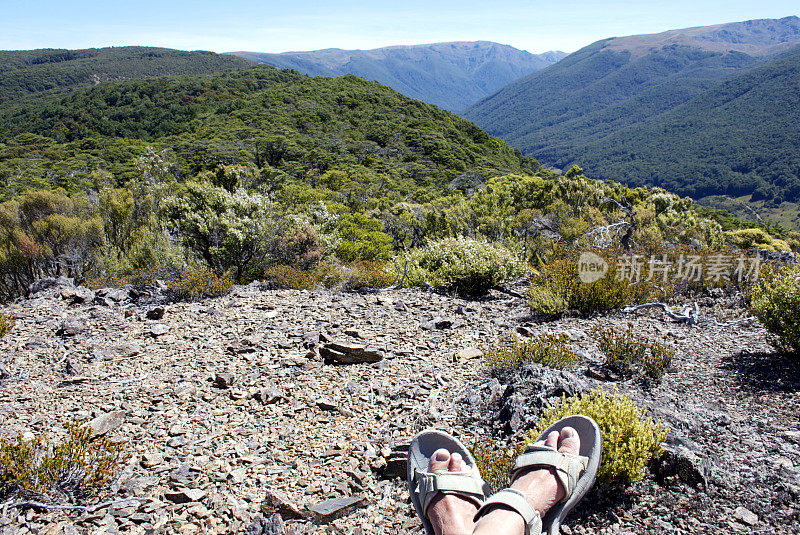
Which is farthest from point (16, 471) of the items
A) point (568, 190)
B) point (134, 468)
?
point (568, 190)

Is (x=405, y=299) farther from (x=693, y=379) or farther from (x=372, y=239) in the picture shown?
(x=372, y=239)

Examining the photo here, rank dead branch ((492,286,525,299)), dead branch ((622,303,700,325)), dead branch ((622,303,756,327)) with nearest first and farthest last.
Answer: dead branch ((622,303,756,327)) → dead branch ((622,303,700,325)) → dead branch ((492,286,525,299))

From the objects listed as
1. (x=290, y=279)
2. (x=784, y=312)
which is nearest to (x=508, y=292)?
(x=290, y=279)

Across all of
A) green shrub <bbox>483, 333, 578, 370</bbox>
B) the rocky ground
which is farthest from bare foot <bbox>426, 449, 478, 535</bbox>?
green shrub <bbox>483, 333, 578, 370</bbox>

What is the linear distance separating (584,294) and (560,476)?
4349mm

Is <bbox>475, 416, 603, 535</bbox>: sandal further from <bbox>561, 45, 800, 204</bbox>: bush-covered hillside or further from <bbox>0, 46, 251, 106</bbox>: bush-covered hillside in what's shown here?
<bbox>561, 45, 800, 204</bbox>: bush-covered hillside

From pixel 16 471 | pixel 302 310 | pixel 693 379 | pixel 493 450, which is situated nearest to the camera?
pixel 16 471

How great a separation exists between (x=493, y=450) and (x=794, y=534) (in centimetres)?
159

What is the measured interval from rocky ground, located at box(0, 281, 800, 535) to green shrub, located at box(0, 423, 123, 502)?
0.13m

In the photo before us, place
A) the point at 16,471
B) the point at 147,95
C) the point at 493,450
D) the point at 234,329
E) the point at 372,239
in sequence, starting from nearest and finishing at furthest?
1. the point at 16,471
2. the point at 493,450
3. the point at 234,329
4. the point at 372,239
5. the point at 147,95

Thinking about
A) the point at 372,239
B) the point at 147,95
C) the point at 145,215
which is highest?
the point at 147,95

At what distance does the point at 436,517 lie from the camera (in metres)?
2.12

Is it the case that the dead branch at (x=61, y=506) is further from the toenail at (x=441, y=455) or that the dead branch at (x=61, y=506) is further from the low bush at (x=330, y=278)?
the low bush at (x=330, y=278)

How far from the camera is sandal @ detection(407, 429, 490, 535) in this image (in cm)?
218
